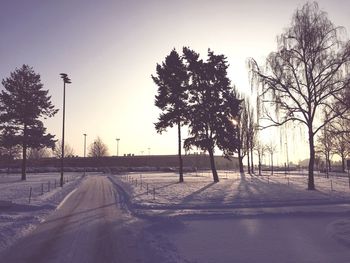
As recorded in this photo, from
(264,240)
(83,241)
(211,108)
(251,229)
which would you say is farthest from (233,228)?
(211,108)

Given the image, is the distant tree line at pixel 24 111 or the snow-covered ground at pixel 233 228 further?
the distant tree line at pixel 24 111

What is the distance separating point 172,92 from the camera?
1779 inches

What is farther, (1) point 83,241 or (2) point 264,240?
(2) point 264,240

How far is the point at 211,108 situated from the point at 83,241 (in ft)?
107

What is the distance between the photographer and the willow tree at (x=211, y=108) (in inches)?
1709

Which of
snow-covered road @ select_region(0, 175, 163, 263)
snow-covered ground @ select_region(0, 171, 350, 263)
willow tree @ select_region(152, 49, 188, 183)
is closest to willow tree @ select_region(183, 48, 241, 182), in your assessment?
willow tree @ select_region(152, 49, 188, 183)

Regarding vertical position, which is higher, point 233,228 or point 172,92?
point 172,92

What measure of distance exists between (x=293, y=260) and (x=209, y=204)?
44.2ft

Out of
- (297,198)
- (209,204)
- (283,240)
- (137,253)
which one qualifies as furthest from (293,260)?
(297,198)

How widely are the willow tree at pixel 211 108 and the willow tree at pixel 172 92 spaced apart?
0.99 m

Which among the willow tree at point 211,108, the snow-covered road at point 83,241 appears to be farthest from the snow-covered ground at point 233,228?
the willow tree at point 211,108

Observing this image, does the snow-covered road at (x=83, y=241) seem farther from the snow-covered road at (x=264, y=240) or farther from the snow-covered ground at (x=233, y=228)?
the snow-covered road at (x=264, y=240)

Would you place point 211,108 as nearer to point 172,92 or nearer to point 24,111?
point 172,92

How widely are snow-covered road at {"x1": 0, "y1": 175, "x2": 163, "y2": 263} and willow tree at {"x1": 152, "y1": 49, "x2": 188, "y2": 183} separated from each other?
26.5 metres
